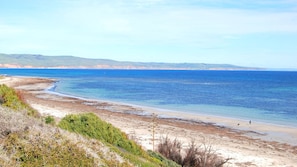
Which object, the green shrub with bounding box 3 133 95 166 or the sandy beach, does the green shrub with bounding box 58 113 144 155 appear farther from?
the sandy beach

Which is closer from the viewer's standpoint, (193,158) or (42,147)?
(42,147)

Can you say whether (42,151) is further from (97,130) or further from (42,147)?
(97,130)

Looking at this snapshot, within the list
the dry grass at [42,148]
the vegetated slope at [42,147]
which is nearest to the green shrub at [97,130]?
the vegetated slope at [42,147]

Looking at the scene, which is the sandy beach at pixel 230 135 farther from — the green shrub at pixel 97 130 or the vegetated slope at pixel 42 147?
the vegetated slope at pixel 42 147

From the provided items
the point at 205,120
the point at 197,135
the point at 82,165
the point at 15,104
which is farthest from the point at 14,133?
the point at 205,120

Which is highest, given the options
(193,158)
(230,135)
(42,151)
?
(42,151)

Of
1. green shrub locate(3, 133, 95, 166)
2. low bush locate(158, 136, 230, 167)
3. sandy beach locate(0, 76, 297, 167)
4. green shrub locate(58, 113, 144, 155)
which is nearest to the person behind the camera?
green shrub locate(3, 133, 95, 166)

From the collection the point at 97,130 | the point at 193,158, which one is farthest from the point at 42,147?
the point at 193,158

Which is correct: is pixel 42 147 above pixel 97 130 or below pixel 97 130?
above

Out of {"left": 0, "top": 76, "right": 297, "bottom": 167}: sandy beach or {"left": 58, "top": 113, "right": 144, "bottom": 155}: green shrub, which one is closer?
{"left": 58, "top": 113, "right": 144, "bottom": 155}: green shrub

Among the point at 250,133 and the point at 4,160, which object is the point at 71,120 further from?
the point at 250,133

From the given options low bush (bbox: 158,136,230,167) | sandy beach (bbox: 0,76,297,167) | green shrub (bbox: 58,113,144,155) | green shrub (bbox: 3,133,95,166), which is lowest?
sandy beach (bbox: 0,76,297,167)

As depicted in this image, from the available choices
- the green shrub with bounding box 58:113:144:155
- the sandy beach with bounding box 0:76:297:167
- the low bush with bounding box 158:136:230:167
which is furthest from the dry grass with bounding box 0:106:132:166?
the sandy beach with bounding box 0:76:297:167

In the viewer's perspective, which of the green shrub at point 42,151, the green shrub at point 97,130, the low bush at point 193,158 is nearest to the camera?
the green shrub at point 42,151
